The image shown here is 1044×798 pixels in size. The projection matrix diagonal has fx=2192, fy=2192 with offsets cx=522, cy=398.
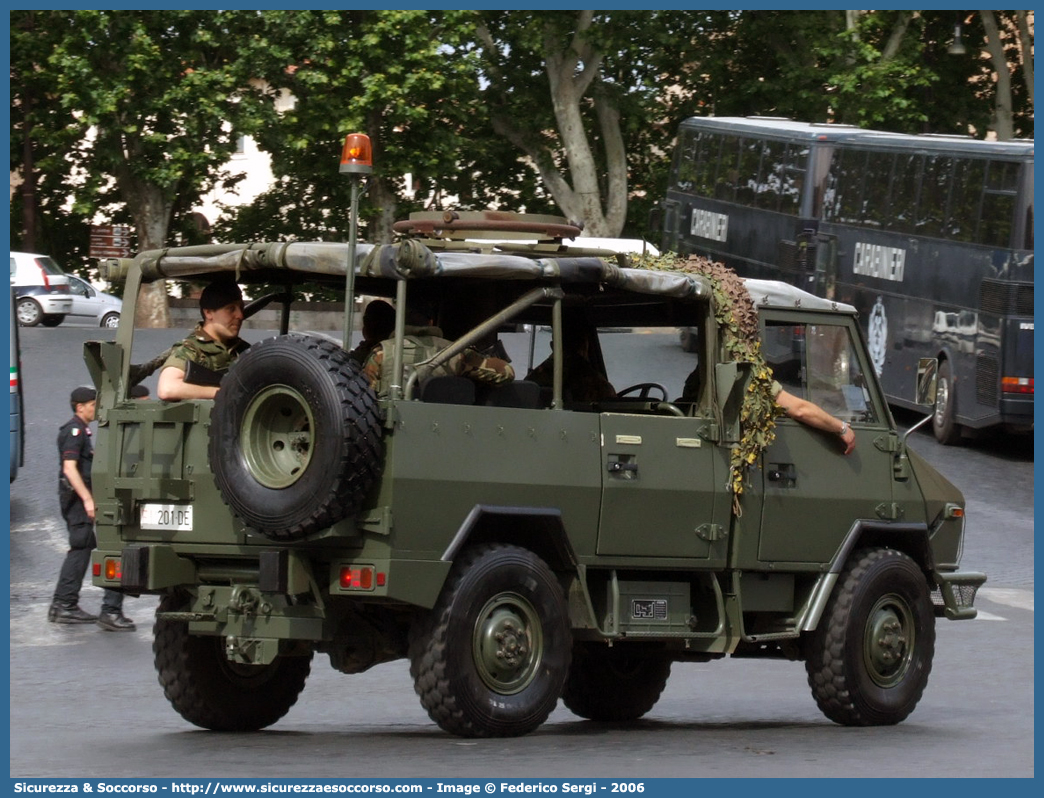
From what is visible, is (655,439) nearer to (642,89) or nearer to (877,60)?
(877,60)

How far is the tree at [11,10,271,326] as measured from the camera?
145ft

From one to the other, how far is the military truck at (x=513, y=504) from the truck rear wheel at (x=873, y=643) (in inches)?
0.6

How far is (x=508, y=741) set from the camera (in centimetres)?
930

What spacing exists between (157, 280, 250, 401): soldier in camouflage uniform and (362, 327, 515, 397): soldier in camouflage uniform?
803 mm

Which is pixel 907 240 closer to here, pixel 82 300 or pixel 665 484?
pixel 665 484

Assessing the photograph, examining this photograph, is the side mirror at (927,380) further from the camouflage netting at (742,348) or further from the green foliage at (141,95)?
the green foliage at (141,95)

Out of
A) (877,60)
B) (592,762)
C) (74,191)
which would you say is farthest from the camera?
(74,191)

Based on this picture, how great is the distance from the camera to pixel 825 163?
1199 inches

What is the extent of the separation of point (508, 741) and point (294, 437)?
5.18 ft

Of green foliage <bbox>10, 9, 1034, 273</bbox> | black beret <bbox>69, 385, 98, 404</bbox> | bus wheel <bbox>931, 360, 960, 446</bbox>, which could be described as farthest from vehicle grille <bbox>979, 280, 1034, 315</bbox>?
green foliage <bbox>10, 9, 1034, 273</bbox>

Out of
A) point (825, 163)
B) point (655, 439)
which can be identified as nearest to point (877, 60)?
point (825, 163)

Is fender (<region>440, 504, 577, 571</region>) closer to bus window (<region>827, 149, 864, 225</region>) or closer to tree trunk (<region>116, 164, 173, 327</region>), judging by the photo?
bus window (<region>827, 149, 864, 225</region>)

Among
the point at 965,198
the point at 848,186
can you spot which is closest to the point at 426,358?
the point at 965,198

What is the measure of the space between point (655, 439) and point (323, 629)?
196 cm
